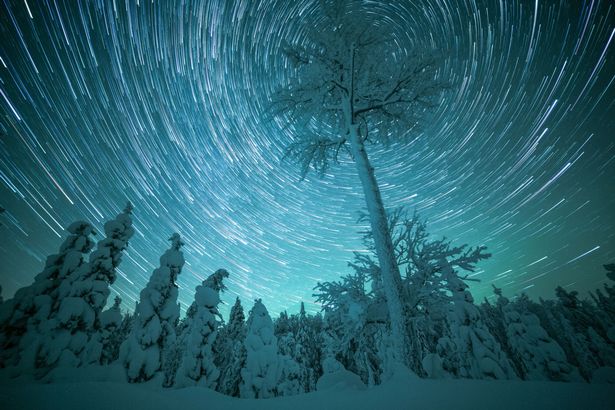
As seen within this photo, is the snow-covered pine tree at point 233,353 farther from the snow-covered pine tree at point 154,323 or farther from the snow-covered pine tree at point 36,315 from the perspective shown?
the snow-covered pine tree at point 36,315

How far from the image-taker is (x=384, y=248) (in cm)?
501

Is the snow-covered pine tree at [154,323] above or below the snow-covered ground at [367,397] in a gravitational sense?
above

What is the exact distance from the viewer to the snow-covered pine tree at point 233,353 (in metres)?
20.5

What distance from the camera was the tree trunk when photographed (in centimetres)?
427

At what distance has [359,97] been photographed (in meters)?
7.25

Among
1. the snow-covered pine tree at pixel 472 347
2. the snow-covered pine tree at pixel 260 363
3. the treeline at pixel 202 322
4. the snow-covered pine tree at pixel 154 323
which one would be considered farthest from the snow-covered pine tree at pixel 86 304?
the snow-covered pine tree at pixel 472 347

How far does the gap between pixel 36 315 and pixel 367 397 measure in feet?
46.2

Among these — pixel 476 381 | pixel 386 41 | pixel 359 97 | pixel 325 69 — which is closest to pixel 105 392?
pixel 476 381

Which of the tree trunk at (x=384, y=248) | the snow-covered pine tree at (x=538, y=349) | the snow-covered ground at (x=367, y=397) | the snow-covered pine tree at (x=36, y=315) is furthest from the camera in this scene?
the snow-covered pine tree at (x=538, y=349)

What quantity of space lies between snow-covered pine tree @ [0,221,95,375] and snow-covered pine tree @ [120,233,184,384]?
11.4ft

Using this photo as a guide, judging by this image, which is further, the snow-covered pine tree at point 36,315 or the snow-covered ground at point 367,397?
the snow-covered pine tree at point 36,315

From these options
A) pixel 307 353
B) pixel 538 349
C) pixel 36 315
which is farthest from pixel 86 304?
pixel 538 349

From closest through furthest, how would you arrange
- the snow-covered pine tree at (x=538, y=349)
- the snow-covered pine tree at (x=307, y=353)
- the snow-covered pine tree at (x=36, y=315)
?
the snow-covered pine tree at (x=36, y=315)
the snow-covered pine tree at (x=538, y=349)
the snow-covered pine tree at (x=307, y=353)

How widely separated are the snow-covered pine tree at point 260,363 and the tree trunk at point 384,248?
33.3ft
